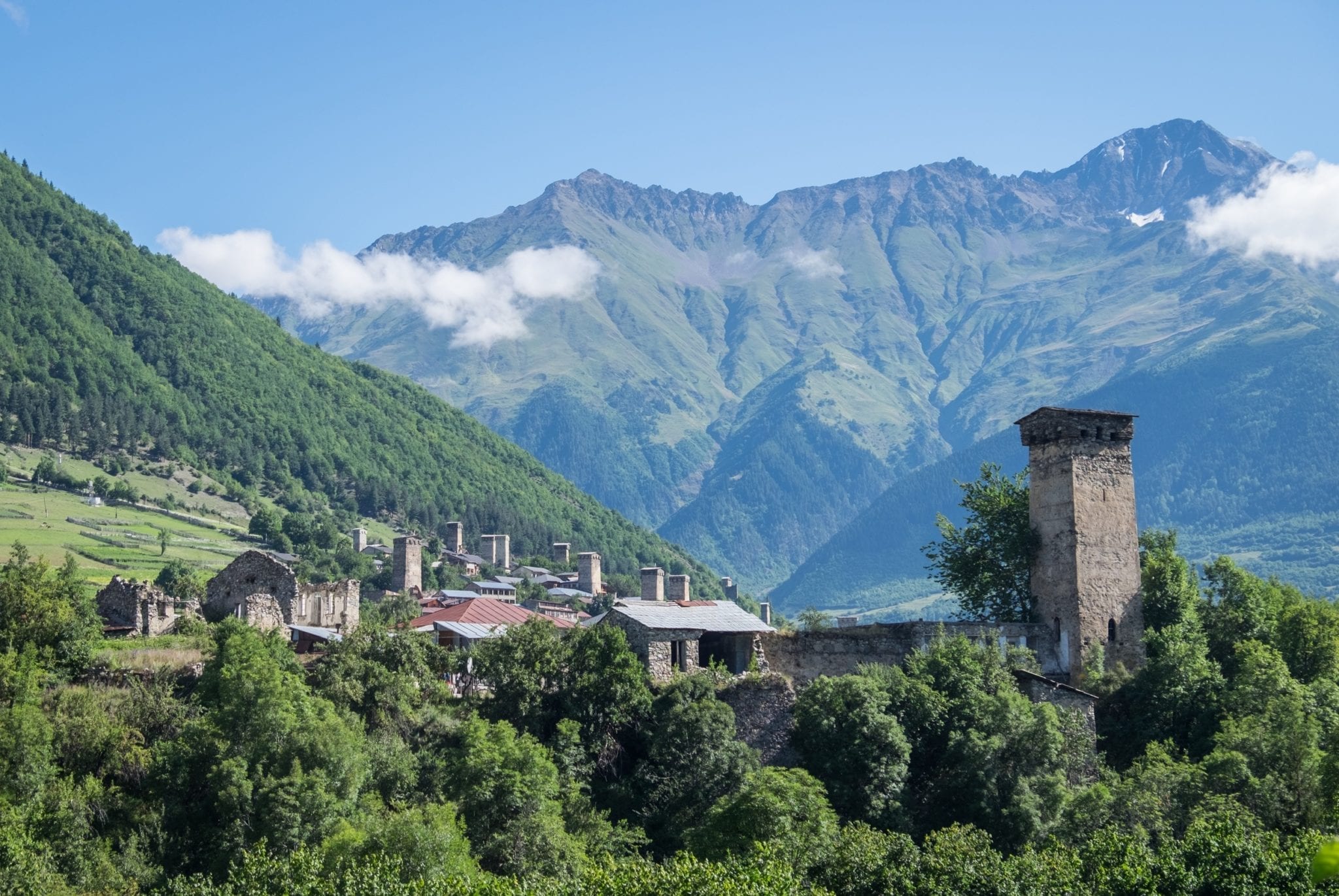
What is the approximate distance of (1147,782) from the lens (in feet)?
178

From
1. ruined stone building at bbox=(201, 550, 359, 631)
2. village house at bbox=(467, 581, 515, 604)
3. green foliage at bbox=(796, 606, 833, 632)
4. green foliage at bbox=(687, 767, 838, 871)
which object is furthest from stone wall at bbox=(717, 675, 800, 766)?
village house at bbox=(467, 581, 515, 604)

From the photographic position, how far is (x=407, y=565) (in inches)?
6156

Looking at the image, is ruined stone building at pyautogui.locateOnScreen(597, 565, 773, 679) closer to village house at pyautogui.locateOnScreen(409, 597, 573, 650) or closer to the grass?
village house at pyautogui.locateOnScreen(409, 597, 573, 650)

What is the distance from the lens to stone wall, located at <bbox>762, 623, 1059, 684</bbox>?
196 feet

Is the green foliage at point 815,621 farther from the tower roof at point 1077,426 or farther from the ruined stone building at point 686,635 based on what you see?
the tower roof at point 1077,426

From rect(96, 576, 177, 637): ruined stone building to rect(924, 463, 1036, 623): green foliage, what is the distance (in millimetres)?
30145

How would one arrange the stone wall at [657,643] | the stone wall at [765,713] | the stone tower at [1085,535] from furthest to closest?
the stone tower at [1085,535] < the stone wall at [657,643] < the stone wall at [765,713]

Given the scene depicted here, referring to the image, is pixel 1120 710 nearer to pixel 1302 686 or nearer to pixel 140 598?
pixel 1302 686

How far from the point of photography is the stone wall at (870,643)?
196ft

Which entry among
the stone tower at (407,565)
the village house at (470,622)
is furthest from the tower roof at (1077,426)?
the stone tower at (407,565)

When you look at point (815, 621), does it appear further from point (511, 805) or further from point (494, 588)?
point (494, 588)

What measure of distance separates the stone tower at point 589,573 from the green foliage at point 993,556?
117216mm

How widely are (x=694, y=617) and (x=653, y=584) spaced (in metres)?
124

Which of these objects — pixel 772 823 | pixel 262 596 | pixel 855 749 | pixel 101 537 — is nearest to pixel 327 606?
pixel 262 596
